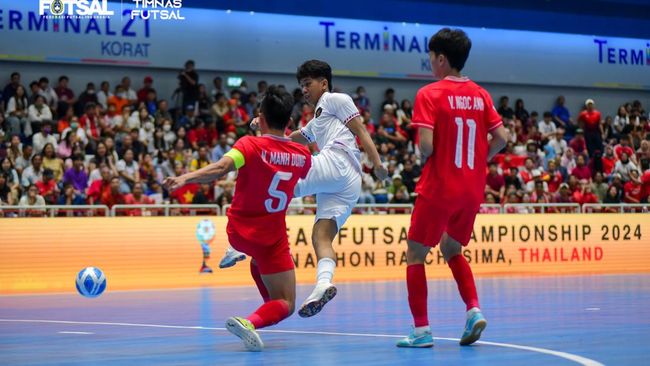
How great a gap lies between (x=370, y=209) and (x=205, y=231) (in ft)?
13.1

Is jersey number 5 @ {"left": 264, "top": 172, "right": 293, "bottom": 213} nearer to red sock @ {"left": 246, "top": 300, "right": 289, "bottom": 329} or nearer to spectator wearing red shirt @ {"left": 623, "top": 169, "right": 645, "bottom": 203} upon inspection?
red sock @ {"left": 246, "top": 300, "right": 289, "bottom": 329}

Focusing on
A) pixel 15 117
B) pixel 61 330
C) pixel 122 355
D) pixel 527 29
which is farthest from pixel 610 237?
pixel 122 355

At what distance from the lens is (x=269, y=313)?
27.8 feet

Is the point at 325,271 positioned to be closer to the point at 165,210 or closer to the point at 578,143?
the point at 165,210

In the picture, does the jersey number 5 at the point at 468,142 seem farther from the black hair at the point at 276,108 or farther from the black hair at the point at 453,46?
the black hair at the point at 276,108

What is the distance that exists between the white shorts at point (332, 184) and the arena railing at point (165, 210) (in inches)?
396

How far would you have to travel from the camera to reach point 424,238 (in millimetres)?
8430

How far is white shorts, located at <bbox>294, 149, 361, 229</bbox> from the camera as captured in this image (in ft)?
Answer: 32.5

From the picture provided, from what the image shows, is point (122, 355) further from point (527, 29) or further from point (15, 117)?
point (527, 29)

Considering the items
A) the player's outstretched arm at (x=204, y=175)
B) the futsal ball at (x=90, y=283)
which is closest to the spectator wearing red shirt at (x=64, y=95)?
the futsal ball at (x=90, y=283)

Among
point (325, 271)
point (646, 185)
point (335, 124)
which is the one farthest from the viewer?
point (646, 185)

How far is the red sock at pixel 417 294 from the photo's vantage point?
27.3ft

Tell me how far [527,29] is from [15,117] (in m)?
16.8

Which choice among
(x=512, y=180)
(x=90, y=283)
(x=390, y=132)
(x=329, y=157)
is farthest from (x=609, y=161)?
(x=329, y=157)
